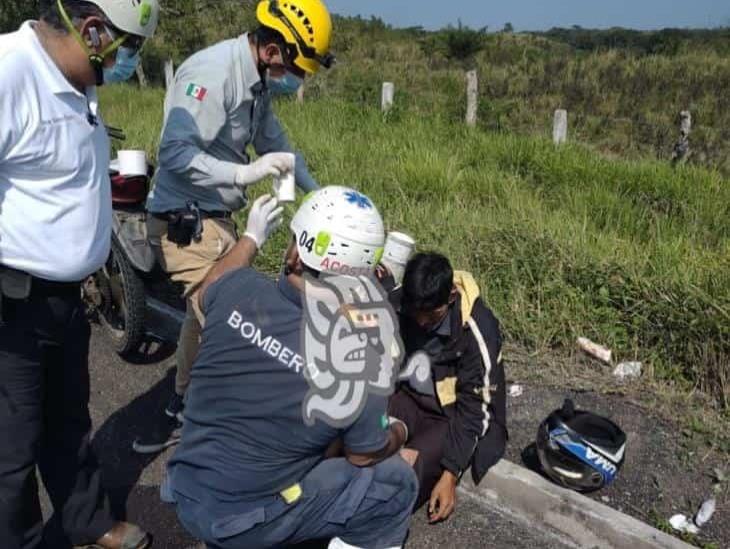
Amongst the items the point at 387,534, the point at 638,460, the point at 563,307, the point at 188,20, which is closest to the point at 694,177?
the point at 563,307

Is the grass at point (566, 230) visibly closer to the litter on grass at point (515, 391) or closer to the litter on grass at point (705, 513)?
the litter on grass at point (515, 391)

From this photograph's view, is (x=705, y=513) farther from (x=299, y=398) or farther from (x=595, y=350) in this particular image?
(x=299, y=398)

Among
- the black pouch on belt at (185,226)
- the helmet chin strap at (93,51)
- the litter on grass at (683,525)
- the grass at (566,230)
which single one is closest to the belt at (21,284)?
the helmet chin strap at (93,51)

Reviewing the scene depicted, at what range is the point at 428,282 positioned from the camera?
2.75m

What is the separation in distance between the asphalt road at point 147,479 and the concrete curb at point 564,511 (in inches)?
2.1

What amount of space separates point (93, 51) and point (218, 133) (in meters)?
0.93

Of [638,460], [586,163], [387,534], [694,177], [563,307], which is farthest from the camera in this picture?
[586,163]

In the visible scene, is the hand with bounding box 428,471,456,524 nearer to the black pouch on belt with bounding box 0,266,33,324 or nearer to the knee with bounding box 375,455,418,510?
the knee with bounding box 375,455,418,510

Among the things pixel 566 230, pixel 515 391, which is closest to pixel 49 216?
pixel 515 391

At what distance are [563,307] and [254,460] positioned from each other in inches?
104

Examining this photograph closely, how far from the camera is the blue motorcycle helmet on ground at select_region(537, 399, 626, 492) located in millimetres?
2842

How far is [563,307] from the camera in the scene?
4.08m

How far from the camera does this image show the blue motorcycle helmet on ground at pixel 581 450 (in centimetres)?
284

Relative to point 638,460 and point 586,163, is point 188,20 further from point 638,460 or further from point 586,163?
point 638,460
